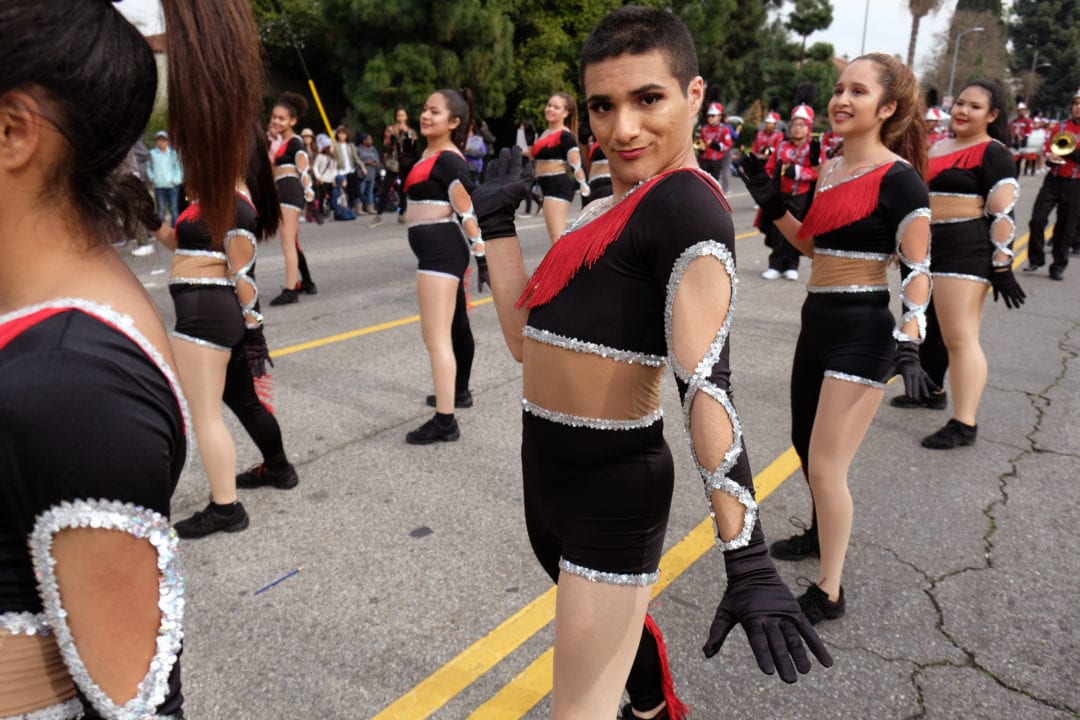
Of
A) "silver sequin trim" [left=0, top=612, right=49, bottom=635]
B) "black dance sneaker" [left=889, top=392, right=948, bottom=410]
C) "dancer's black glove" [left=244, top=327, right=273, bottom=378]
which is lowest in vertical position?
"black dance sneaker" [left=889, top=392, right=948, bottom=410]

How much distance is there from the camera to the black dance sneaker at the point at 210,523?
359 centimetres

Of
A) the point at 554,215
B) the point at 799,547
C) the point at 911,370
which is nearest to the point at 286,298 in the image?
the point at 554,215

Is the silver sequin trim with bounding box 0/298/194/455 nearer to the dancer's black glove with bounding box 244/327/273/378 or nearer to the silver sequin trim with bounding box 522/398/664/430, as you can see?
the silver sequin trim with bounding box 522/398/664/430

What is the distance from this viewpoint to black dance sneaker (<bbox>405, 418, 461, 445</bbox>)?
4652 millimetres

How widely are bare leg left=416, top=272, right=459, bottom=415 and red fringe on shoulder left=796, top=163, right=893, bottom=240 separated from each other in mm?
2224

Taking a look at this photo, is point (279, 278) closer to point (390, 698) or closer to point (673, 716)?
point (390, 698)

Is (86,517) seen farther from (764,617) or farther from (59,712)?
(764,617)

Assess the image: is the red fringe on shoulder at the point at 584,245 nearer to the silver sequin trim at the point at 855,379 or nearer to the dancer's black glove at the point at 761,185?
the silver sequin trim at the point at 855,379

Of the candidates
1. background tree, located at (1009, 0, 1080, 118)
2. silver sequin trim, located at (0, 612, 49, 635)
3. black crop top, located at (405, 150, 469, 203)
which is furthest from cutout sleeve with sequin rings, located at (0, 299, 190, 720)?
background tree, located at (1009, 0, 1080, 118)

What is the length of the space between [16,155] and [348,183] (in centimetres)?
1709

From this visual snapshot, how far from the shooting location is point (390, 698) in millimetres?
2590

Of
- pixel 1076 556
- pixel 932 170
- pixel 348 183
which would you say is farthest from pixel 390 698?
pixel 348 183

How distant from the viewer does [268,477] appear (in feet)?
13.3

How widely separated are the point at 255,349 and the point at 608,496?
2451 millimetres
